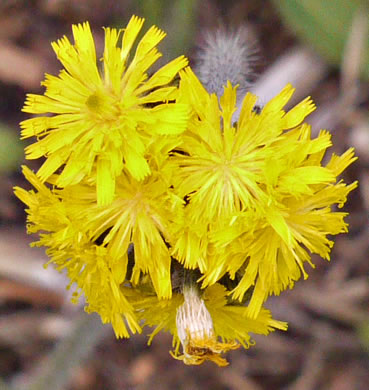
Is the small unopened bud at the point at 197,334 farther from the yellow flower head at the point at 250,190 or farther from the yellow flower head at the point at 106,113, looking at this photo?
the yellow flower head at the point at 106,113

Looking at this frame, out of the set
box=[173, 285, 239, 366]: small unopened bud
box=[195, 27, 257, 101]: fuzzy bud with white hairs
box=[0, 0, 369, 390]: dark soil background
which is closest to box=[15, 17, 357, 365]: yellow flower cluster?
box=[173, 285, 239, 366]: small unopened bud

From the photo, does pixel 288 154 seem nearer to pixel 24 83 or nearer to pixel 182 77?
pixel 182 77

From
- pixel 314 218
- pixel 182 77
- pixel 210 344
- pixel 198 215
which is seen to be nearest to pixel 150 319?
pixel 210 344

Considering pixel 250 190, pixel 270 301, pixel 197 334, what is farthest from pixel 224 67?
pixel 270 301

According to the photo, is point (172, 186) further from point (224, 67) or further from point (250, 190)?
point (224, 67)

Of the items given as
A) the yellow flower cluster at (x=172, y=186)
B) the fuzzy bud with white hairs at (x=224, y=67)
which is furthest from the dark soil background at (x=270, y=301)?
the yellow flower cluster at (x=172, y=186)
